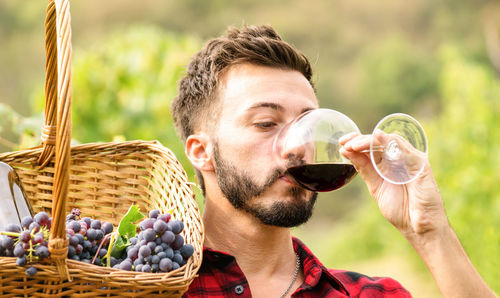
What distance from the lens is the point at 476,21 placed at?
47.2ft

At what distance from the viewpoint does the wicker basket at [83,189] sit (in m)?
1.26

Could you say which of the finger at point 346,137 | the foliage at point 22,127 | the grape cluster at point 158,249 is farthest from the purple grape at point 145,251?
the foliage at point 22,127

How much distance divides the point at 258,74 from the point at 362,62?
41.6 ft

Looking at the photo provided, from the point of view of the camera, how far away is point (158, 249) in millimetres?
1390

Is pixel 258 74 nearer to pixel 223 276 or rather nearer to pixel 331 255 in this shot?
pixel 223 276

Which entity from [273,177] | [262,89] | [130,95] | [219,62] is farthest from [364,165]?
[130,95]

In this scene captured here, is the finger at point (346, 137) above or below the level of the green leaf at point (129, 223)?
above

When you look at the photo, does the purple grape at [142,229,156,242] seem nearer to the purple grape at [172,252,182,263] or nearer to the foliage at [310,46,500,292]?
the purple grape at [172,252,182,263]

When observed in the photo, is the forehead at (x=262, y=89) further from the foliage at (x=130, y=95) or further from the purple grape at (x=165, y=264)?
the foliage at (x=130, y=95)

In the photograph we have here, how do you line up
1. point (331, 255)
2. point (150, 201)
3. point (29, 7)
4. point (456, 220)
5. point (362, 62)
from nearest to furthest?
1. point (150, 201)
2. point (456, 220)
3. point (331, 255)
4. point (29, 7)
5. point (362, 62)

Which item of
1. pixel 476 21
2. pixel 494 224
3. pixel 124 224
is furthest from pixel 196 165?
pixel 476 21

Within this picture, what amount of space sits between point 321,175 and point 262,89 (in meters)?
0.38

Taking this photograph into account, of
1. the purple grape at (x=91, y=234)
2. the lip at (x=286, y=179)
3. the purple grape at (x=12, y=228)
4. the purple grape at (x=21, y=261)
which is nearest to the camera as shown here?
the purple grape at (x=21, y=261)

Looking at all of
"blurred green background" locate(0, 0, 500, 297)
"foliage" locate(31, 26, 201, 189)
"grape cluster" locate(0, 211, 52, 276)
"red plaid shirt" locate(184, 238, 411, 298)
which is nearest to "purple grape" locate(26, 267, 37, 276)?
"grape cluster" locate(0, 211, 52, 276)
